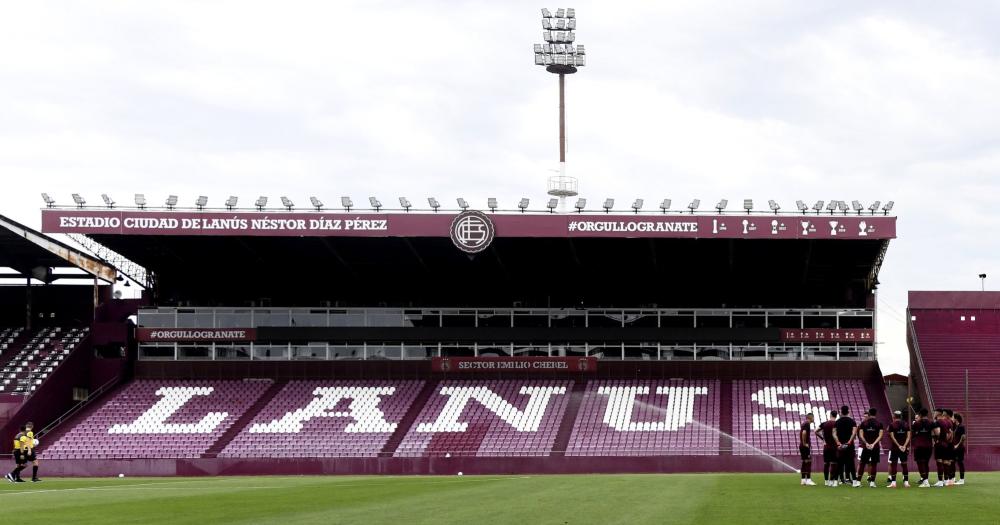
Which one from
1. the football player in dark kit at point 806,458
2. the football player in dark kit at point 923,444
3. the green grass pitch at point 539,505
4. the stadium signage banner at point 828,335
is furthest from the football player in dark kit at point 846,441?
the stadium signage banner at point 828,335

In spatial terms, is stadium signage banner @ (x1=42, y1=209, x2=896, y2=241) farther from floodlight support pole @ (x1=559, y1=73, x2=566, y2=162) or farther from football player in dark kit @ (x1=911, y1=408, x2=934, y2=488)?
football player in dark kit @ (x1=911, y1=408, x2=934, y2=488)

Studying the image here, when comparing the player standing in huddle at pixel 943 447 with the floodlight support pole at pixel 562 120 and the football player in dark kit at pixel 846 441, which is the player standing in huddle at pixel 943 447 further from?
the floodlight support pole at pixel 562 120

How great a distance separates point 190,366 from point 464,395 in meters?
Answer: 13.9

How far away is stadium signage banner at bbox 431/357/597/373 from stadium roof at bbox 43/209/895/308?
2983 millimetres

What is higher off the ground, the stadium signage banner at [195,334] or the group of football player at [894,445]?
the stadium signage banner at [195,334]

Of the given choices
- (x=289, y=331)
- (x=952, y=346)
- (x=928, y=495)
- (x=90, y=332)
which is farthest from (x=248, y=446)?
(x=928, y=495)

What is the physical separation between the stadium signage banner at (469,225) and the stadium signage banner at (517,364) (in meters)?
8.23

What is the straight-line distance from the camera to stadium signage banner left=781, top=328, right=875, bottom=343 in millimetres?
60438

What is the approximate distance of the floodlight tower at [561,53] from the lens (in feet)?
218

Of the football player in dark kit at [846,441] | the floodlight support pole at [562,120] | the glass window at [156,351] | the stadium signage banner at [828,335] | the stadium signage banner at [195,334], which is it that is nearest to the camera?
the football player in dark kit at [846,441]

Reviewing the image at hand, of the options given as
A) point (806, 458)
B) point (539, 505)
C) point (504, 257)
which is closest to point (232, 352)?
point (504, 257)

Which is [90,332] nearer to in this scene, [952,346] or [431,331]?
[431,331]

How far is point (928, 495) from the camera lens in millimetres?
22156

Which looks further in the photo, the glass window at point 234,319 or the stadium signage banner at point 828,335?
the glass window at point 234,319
